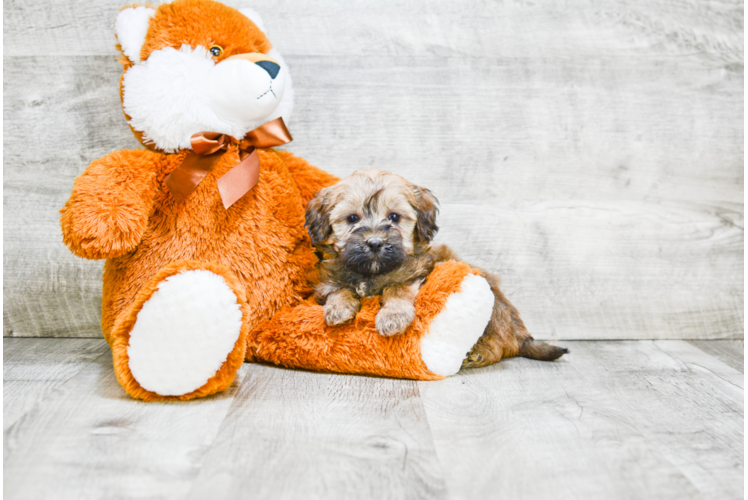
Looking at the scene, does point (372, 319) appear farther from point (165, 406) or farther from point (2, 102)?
point (2, 102)

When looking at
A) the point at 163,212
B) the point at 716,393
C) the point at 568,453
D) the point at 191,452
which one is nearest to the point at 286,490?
the point at 191,452

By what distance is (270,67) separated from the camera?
68.9 inches

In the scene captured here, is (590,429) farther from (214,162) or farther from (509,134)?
(214,162)

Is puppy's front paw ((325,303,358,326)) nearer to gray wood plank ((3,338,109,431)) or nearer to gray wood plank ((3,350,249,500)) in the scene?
gray wood plank ((3,350,249,500))

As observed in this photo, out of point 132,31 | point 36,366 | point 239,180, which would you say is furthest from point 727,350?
point 36,366

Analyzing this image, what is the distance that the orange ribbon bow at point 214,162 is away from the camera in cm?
176

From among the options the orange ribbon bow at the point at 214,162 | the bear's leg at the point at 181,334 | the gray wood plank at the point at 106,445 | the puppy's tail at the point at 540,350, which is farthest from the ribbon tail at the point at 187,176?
the puppy's tail at the point at 540,350

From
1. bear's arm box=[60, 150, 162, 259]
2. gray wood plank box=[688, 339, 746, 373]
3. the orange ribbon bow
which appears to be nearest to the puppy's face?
the orange ribbon bow

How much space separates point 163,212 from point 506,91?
141 cm

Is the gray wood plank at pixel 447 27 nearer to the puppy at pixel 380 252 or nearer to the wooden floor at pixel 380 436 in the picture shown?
the puppy at pixel 380 252

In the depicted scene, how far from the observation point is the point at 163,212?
5.98 feet

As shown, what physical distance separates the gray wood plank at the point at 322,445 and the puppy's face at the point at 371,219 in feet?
1.32

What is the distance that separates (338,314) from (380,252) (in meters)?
0.24

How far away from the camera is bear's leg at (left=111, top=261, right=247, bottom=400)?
1.50m
